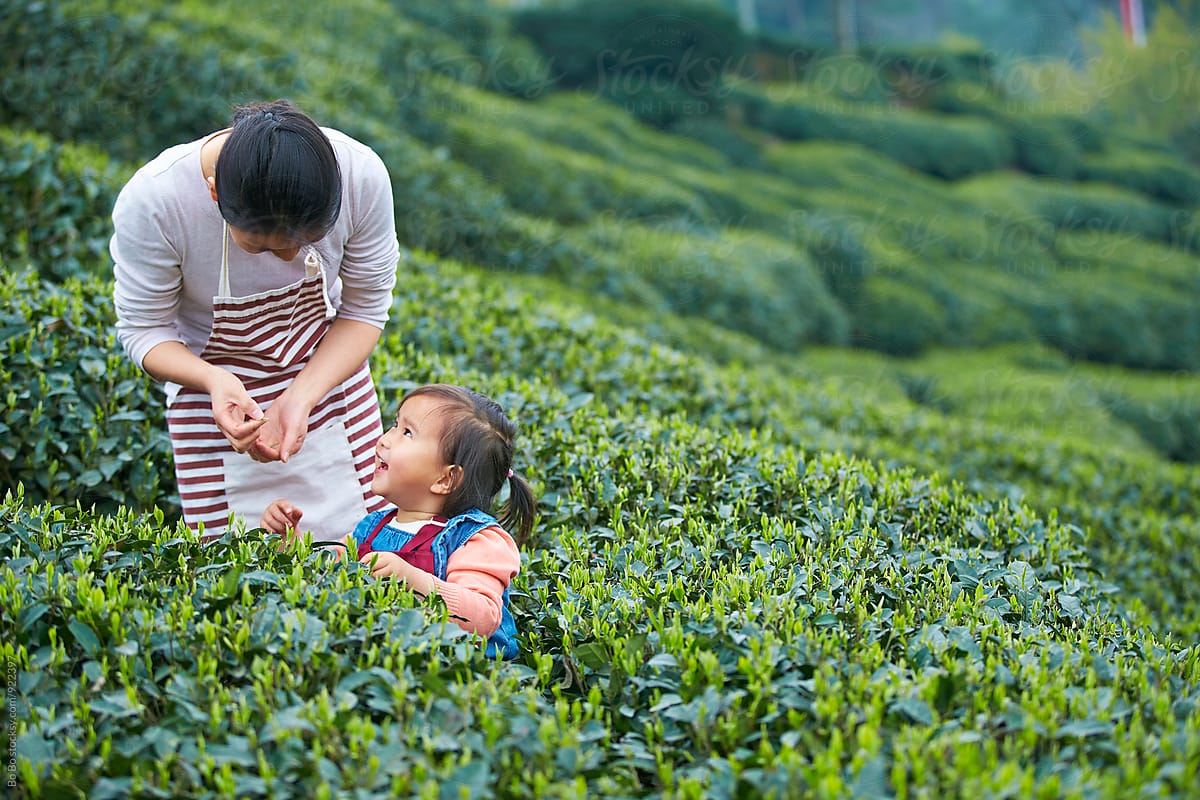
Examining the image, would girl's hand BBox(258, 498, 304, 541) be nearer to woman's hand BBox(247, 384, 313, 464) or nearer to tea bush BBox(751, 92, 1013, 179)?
woman's hand BBox(247, 384, 313, 464)

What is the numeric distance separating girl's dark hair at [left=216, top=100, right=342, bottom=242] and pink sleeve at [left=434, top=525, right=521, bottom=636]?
84cm

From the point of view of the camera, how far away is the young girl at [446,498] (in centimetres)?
268

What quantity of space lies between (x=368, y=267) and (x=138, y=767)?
1394 mm

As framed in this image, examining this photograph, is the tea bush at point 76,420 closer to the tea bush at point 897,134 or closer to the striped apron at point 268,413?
the striped apron at point 268,413

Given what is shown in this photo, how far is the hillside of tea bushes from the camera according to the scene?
6.94ft

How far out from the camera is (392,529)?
2863 millimetres

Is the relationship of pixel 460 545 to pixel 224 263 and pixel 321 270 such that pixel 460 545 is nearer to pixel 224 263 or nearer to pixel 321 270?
pixel 321 270

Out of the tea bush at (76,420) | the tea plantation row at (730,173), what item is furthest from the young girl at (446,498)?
the tea plantation row at (730,173)

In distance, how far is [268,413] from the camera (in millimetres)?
2873

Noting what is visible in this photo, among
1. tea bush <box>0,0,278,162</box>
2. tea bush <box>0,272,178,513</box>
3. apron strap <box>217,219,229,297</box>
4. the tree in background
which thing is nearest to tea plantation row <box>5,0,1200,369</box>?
tea bush <box>0,0,278,162</box>

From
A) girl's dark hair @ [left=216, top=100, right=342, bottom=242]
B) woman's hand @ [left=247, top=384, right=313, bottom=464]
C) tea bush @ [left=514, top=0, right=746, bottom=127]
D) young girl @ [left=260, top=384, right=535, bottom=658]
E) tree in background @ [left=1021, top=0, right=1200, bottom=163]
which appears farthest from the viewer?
tree in background @ [left=1021, top=0, right=1200, bottom=163]

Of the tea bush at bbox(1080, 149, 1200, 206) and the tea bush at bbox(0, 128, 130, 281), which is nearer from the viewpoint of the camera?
the tea bush at bbox(0, 128, 130, 281)

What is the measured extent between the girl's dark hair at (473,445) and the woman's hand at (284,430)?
27 cm

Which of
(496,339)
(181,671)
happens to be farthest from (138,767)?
(496,339)
